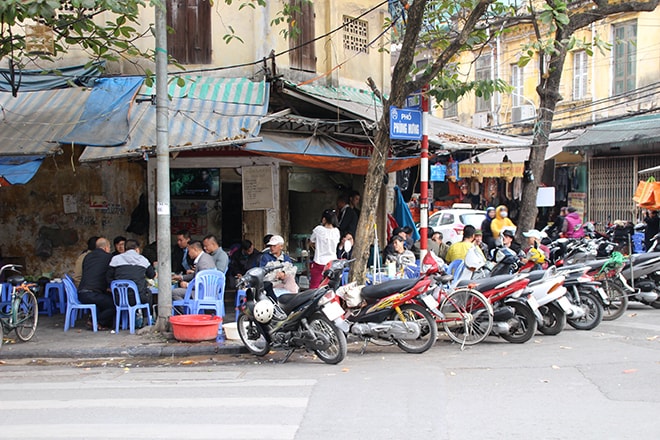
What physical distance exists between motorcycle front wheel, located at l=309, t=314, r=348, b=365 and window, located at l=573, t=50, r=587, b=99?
18.7 meters

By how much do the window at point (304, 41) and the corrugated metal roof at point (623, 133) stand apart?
1024 cm

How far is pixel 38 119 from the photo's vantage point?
10.3m

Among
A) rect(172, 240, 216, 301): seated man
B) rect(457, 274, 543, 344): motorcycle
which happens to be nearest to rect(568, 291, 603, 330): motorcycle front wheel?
rect(457, 274, 543, 344): motorcycle

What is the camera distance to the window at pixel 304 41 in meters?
12.4

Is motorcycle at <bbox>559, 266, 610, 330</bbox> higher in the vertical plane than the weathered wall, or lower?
lower

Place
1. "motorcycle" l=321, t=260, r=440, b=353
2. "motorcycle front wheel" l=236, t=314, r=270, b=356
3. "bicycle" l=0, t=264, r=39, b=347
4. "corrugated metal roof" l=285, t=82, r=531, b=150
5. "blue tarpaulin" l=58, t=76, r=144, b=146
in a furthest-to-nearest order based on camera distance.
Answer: "corrugated metal roof" l=285, t=82, r=531, b=150 → "blue tarpaulin" l=58, t=76, r=144, b=146 → "bicycle" l=0, t=264, r=39, b=347 → "motorcycle front wheel" l=236, t=314, r=270, b=356 → "motorcycle" l=321, t=260, r=440, b=353

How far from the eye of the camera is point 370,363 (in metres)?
7.36

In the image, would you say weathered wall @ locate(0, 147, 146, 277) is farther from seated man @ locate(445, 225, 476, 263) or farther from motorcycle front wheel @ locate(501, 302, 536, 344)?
motorcycle front wheel @ locate(501, 302, 536, 344)

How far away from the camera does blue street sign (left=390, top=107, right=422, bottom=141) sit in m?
9.02

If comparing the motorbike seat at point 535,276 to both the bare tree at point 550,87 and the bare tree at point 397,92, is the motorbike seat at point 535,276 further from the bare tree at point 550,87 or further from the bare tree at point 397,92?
the bare tree at point 550,87

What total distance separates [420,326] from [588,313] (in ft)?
9.69

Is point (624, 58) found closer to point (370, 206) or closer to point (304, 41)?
point (304, 41)

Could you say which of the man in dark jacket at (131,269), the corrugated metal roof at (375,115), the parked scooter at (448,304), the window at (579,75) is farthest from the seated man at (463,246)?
the window at (579,75)

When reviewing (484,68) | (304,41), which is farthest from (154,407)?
(484,68)
